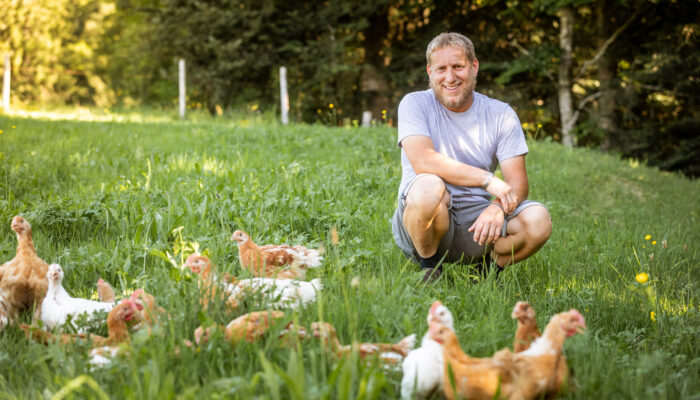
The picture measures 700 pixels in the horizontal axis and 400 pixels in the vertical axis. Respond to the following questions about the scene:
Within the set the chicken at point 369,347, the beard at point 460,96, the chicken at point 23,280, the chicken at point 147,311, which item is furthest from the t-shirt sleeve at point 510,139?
the chicken at point 23,280

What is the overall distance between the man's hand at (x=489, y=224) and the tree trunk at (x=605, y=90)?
1280 centimetres

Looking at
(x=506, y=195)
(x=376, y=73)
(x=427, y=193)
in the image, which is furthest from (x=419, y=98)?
(x=376, y=73)

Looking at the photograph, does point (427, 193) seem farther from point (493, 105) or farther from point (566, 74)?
point (566, 74)

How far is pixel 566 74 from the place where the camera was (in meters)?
14.6

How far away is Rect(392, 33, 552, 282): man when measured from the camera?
3002mm

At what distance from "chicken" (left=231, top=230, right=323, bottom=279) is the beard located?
1.27m

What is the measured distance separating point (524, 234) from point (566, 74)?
42.8 ft

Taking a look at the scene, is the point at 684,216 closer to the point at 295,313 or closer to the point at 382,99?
the point at 295,313

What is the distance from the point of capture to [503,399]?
1.58 m

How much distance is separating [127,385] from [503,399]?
3.80ft

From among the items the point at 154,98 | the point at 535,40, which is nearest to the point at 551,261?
the point at 535,40

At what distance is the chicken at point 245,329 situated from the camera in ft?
6.22

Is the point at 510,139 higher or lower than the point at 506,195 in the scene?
higher

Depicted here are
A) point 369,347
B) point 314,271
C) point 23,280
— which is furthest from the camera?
point 314,271
